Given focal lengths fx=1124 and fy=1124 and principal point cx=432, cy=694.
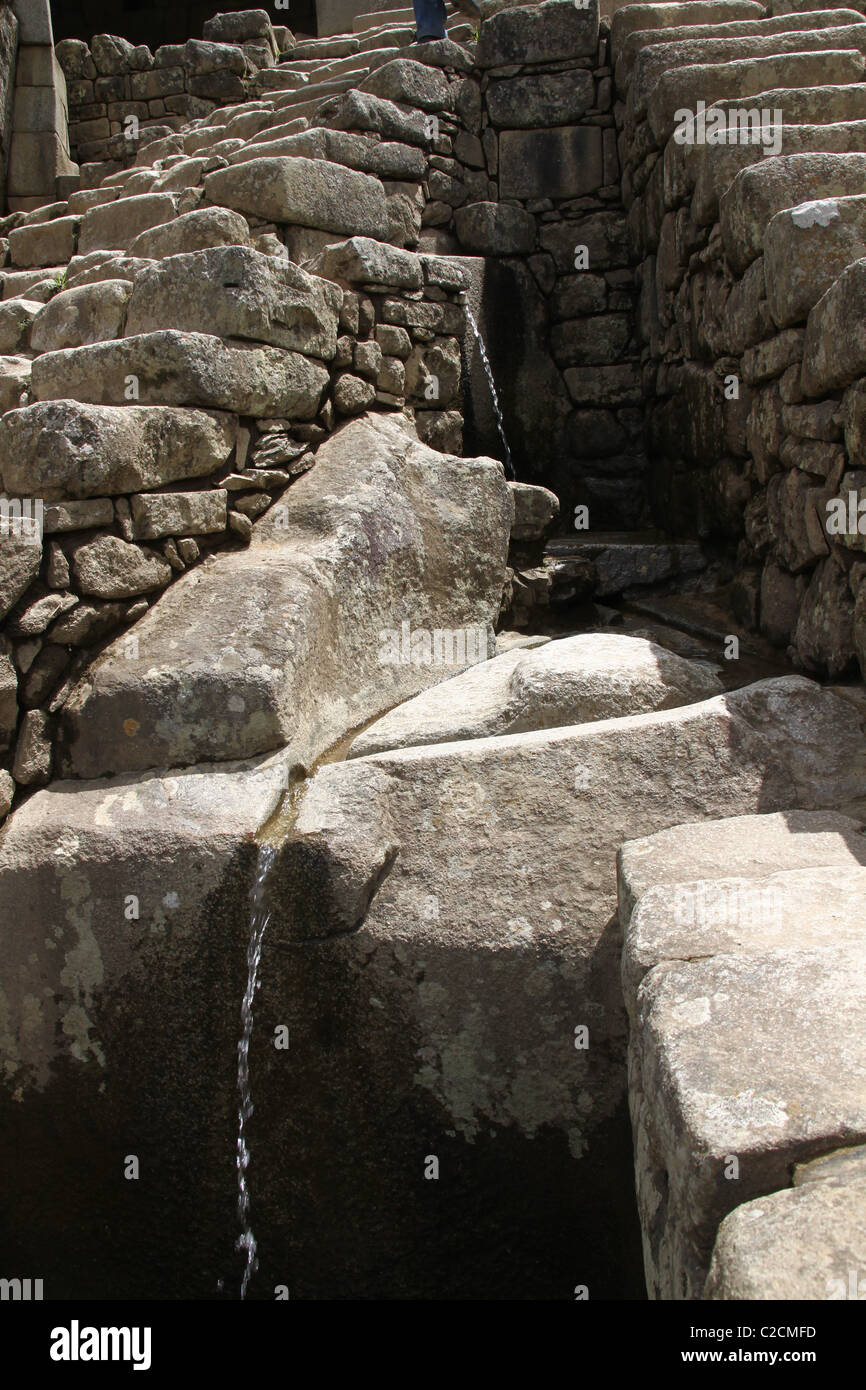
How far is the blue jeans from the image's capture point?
264 inches

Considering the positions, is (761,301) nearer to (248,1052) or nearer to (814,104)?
(814,104)

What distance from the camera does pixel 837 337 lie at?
319 centimetres

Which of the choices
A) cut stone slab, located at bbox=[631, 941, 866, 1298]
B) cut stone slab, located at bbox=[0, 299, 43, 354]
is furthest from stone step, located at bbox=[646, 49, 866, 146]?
cut stone slab, located at bbox=[631, 941, 866, 1298]

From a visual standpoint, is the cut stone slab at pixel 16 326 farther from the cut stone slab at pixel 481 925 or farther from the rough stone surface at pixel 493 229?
the cut stone slab at pixel 481 925

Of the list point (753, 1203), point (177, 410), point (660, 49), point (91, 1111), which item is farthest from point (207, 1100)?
point (660, 49)

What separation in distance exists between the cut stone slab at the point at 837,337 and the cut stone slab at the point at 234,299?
1704 mm

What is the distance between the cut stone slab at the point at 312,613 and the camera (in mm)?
3160

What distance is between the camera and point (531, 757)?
9.84 ft

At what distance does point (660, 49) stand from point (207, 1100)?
5607mm

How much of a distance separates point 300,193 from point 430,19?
2.69 metres

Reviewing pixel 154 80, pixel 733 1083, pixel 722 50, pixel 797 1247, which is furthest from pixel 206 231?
pixel 154 80

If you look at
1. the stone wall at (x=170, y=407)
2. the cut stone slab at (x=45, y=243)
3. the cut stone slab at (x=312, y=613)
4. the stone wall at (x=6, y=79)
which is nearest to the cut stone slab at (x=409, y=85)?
the stone wall at (x=170, y=407)

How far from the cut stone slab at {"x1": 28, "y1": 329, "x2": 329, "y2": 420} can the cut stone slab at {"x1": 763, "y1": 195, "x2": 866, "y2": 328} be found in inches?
65.2

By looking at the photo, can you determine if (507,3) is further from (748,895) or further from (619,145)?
(748,895)
